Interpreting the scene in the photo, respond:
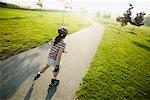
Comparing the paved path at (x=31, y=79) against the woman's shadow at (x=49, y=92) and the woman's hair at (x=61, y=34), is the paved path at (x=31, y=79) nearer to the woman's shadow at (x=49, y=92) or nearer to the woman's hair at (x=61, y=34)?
the woman's shadow at (x=49, y=92)

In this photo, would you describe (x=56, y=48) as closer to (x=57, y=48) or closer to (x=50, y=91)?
(x=57, y=48)

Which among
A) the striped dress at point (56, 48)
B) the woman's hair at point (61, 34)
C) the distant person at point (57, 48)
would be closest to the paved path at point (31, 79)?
the distant person at point (57, 48)

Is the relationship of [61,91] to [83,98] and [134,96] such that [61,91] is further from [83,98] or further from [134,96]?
[134,96]

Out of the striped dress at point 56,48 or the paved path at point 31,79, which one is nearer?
the paved path at point 31,79

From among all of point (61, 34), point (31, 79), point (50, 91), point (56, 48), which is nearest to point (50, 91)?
point (50, 91)

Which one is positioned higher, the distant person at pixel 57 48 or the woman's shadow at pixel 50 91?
the distant person at pixel 57 48

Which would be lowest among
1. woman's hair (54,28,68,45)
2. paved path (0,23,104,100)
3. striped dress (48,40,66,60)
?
paved path (0,23,104,100)

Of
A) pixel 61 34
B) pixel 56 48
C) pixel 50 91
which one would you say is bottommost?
pixel 50 91

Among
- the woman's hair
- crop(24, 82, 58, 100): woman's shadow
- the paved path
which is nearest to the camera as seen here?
crop(24, 82, 58, 100): woman's shadow

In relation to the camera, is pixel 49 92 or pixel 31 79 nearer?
pixel 49 92

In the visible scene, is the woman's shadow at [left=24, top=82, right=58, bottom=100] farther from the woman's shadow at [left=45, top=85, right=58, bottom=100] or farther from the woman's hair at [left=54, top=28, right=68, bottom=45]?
the woman's hair at [left=54, top=28, right=68, bottom=45]

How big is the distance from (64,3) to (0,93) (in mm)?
21122


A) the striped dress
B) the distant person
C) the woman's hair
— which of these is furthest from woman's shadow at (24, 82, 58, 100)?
the woman's hair

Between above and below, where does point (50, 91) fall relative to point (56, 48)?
below
